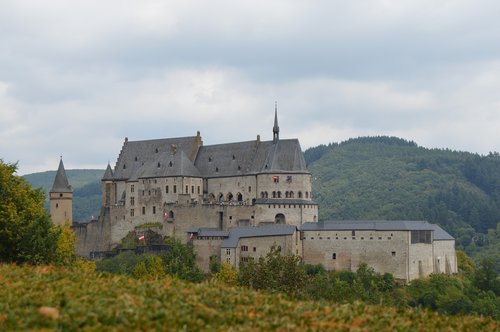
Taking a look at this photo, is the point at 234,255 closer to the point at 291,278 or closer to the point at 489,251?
the point at 291,278

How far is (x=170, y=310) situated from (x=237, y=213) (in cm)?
7251

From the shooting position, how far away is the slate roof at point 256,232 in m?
91.5

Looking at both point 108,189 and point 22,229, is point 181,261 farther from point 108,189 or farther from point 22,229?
point 22,229

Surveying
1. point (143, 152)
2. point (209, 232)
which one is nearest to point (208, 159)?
point (143, 152)

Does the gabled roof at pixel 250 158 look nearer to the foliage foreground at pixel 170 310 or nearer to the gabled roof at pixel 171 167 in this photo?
the gabled roof at pixel 171 167

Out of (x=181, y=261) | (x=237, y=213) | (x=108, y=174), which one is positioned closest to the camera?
(x=181, y=261)

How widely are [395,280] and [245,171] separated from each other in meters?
23.5

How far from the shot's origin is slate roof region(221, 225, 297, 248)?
3602 inches

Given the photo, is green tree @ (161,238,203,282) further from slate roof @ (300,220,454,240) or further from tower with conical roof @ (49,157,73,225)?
tower with conical roof @ (49,157,73,225)

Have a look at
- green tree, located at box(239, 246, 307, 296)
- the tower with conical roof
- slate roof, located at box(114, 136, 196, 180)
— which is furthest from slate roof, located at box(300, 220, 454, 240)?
the tower with conical roof

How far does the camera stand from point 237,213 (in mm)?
98688

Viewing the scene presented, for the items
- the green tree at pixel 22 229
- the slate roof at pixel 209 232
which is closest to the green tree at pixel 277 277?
the slate roof at pixel 209 232

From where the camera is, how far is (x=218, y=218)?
99.1m

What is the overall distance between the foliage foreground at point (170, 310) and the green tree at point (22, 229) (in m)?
17.3
